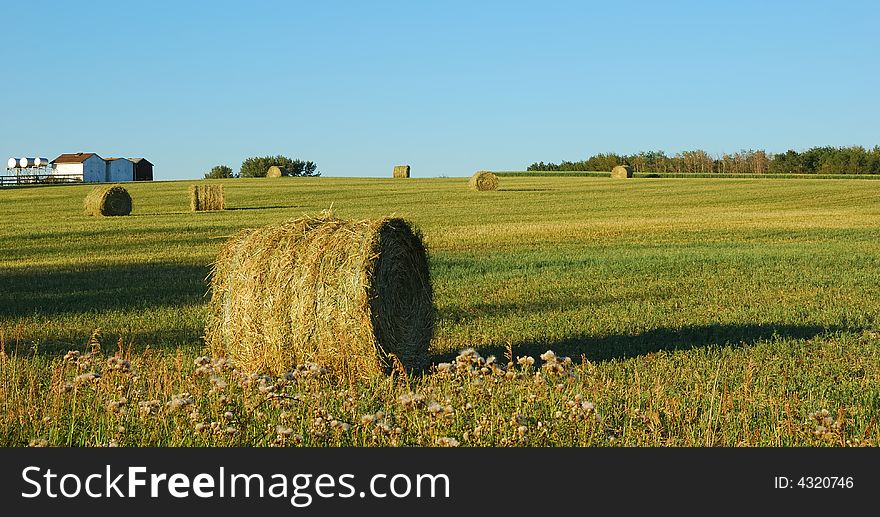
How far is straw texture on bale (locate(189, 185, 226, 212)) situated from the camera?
42.4m

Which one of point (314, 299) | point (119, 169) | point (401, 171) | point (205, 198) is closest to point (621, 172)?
point (401, 171)

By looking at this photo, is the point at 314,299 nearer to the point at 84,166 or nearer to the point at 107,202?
the point at 107,202

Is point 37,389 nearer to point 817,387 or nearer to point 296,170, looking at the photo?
point 817,387

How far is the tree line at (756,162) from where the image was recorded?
9681 cm

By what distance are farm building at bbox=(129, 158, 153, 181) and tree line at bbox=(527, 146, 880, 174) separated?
182 ft

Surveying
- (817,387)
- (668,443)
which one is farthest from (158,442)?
(817,387)

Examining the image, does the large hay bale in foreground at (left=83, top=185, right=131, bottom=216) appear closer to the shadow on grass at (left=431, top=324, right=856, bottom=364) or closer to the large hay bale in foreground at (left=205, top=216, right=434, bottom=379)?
the large hay bale in foreground at (left=205, top=216, right=434, bottom=379)

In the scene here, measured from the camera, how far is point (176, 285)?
1661cm

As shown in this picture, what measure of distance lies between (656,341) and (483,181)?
46.7 m

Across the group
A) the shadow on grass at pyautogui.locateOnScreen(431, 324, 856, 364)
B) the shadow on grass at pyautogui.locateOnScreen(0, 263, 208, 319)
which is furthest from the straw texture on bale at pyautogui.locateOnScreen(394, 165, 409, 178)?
the shadow on grass at pyautogui.locateOnScreen(431, 324, 856, 364)

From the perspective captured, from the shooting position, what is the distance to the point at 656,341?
11.1 metres

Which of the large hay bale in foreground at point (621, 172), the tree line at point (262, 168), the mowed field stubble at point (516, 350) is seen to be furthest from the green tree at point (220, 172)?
the mowed field stubble at point (516, 350)

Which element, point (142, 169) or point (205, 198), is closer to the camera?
point (205, 198)

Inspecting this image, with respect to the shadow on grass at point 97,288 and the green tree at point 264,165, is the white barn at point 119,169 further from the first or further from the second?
the shadow on grass at point 97,288
